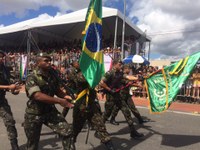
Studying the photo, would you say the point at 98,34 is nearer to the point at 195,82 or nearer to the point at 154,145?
the point at 154,145

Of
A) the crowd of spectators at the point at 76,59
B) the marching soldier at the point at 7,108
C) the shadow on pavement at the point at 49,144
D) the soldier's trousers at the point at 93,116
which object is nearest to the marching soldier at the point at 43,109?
the soldier's trousers at the point at 93,116

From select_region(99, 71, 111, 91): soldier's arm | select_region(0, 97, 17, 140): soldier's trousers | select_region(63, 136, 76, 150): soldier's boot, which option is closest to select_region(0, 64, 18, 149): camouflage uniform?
select_region(0, 97, 17, 140): soldier's trousers

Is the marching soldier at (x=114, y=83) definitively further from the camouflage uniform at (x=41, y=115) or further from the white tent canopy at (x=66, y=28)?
the white tent canopy at (x=66, y=28)

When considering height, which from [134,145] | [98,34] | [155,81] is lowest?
[134,145]

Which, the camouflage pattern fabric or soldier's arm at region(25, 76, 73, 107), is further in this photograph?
the camouflage pattern fabric

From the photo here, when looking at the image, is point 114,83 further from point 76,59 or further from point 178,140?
point 76,59

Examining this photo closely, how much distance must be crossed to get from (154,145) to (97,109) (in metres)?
1.56

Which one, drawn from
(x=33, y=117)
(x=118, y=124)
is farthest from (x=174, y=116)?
(x=33, y=117)

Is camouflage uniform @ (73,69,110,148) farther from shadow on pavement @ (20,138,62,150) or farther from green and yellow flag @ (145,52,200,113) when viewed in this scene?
green and yellow flag @ (145,52,200,113)

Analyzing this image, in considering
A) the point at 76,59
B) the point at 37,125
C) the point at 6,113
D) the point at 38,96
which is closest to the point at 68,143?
the point at 37,125

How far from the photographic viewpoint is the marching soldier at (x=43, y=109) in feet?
13.0

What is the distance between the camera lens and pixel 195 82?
44.2 ft

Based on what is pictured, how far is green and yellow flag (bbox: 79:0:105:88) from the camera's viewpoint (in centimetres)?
469

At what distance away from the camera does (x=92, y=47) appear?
191 inches
